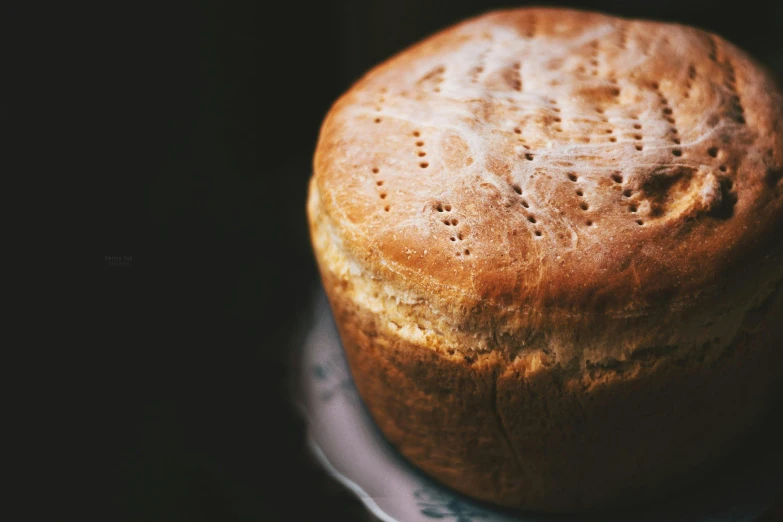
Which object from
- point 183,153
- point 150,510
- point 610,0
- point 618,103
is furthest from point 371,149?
point 610,0

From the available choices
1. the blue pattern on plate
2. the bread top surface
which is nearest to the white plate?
the blue pattern on plate

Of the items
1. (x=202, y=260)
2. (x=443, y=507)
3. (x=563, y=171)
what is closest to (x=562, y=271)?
(x=563, y=171)

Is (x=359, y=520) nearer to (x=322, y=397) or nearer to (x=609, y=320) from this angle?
(x=322, y=397)

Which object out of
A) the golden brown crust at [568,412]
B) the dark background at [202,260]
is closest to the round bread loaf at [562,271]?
the golden brown crust at [568,412]

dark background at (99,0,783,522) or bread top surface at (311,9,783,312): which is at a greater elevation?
bread top surface at (311,9,783,312)

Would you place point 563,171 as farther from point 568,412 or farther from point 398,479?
point 398,479

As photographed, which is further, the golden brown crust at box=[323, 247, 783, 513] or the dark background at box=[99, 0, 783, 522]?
the dark background at box=[99, 0, 783, 522]

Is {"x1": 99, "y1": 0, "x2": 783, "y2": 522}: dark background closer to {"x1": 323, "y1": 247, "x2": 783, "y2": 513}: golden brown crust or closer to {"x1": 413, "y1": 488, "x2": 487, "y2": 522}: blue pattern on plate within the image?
{"x1": 413, "y1": 488, "x2": 487, "y2": 522}: blue pattern on plate
